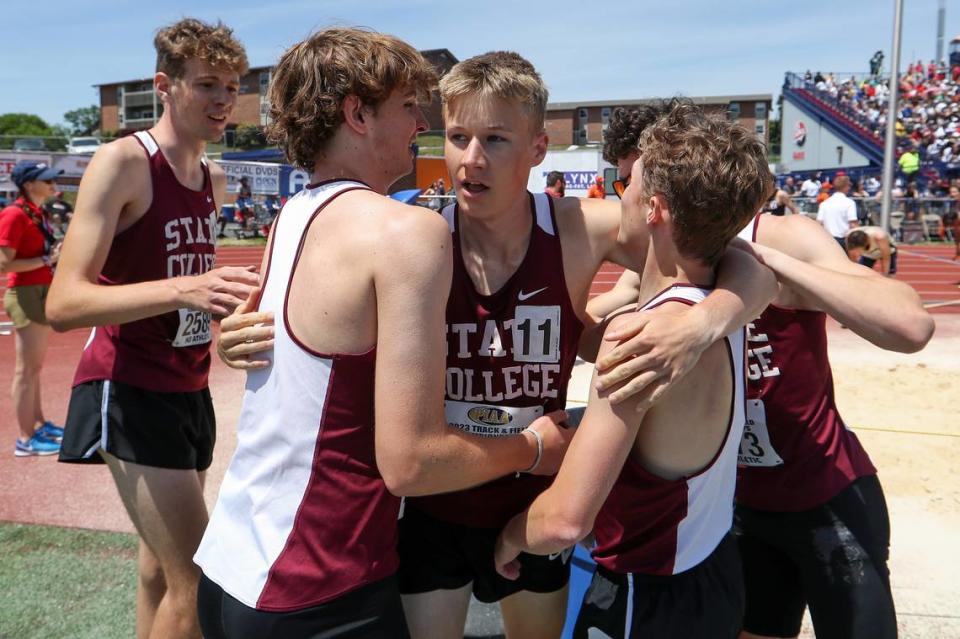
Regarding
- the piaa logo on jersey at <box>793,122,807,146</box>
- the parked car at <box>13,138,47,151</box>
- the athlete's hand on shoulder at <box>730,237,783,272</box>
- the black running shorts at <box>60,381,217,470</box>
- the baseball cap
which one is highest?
the piaa logo on jersey at <box>793,122,807,146</box>

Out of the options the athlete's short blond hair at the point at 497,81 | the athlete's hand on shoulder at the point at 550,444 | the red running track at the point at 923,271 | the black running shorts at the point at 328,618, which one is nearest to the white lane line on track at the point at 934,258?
the red running track at the point at 923,271

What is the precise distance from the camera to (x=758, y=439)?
2.34m

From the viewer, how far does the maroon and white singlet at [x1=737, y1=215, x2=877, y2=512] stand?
7.50ft

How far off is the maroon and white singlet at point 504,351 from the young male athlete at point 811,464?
59 centimetres

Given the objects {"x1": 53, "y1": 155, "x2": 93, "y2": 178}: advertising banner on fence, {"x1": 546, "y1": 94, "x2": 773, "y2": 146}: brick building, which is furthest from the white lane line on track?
{"x1": 546, "y1": 94, "x2": 773, "y2": 146}: brick building

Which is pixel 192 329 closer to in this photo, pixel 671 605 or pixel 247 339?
pixel 247 339

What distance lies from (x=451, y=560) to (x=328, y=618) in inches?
26.8

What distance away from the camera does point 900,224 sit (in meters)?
24.8

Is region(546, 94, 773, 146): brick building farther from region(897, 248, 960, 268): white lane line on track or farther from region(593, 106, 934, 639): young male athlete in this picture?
region(593, 106, 934, 639): young male athlete

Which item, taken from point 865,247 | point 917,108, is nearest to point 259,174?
point 865,247

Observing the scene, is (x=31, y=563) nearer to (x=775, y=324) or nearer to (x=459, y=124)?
(x=459, y=124)

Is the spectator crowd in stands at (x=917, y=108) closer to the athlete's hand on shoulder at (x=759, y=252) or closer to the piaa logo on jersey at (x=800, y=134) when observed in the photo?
the piaa logo on jersey at (x=800, y=134)

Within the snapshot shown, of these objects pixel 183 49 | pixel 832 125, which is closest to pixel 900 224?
pixel 832 125

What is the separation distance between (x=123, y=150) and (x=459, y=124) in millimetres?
1283
